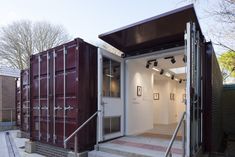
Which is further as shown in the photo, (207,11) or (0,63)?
(0,63)

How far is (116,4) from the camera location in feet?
23.5

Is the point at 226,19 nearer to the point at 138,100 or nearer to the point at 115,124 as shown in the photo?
the point at 138,100

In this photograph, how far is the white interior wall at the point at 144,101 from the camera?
6.24 metres

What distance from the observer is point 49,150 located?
514 centimetres

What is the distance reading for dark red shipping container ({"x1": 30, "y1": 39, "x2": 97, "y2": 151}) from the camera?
4504 mm

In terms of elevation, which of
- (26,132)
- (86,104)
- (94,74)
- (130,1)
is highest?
(130,1)

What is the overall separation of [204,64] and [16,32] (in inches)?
601

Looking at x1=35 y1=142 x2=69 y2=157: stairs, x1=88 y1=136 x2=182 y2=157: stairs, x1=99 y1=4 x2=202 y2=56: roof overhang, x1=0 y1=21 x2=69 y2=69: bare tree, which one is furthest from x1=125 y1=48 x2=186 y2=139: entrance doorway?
x1=0 y1=21 x2=69 y2=69: bare tree

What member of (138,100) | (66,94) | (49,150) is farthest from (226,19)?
(49,150)

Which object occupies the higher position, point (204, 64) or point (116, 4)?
point (116, 4)

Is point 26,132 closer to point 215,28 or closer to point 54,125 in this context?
point 54,125

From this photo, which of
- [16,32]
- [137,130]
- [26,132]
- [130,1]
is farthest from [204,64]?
[16,32]

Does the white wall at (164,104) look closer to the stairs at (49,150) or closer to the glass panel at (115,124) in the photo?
the glass panel at (115,124)

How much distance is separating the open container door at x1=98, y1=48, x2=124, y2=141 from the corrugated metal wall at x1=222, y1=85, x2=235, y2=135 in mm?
6170
